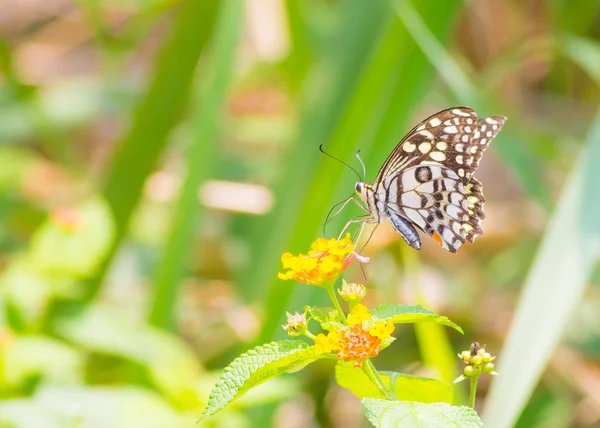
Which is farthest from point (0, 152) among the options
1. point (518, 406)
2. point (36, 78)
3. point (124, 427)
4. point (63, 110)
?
point (518, 406)

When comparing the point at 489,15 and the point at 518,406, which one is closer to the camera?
the point at 518,406

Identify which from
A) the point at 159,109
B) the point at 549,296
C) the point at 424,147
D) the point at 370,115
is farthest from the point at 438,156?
the point at 159,109

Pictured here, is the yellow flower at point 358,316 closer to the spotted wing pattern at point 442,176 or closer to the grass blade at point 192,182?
the spotted wing pattern at point 442,176

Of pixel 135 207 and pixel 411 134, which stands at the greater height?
pixel 135 207

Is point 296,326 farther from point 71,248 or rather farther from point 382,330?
point 71,248

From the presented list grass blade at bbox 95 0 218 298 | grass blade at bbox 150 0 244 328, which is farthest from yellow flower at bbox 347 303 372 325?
grass blade at bbox 95 0 218 298

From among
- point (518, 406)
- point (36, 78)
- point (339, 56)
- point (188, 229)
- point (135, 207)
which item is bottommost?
point (518, 406)

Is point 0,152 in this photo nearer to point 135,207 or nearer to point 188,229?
point 135,207

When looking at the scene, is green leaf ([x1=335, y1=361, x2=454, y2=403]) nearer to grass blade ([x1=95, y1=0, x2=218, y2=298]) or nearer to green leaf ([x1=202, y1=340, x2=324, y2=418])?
green leaf ([x1=202, y1=340, x2=324, y2=418])
